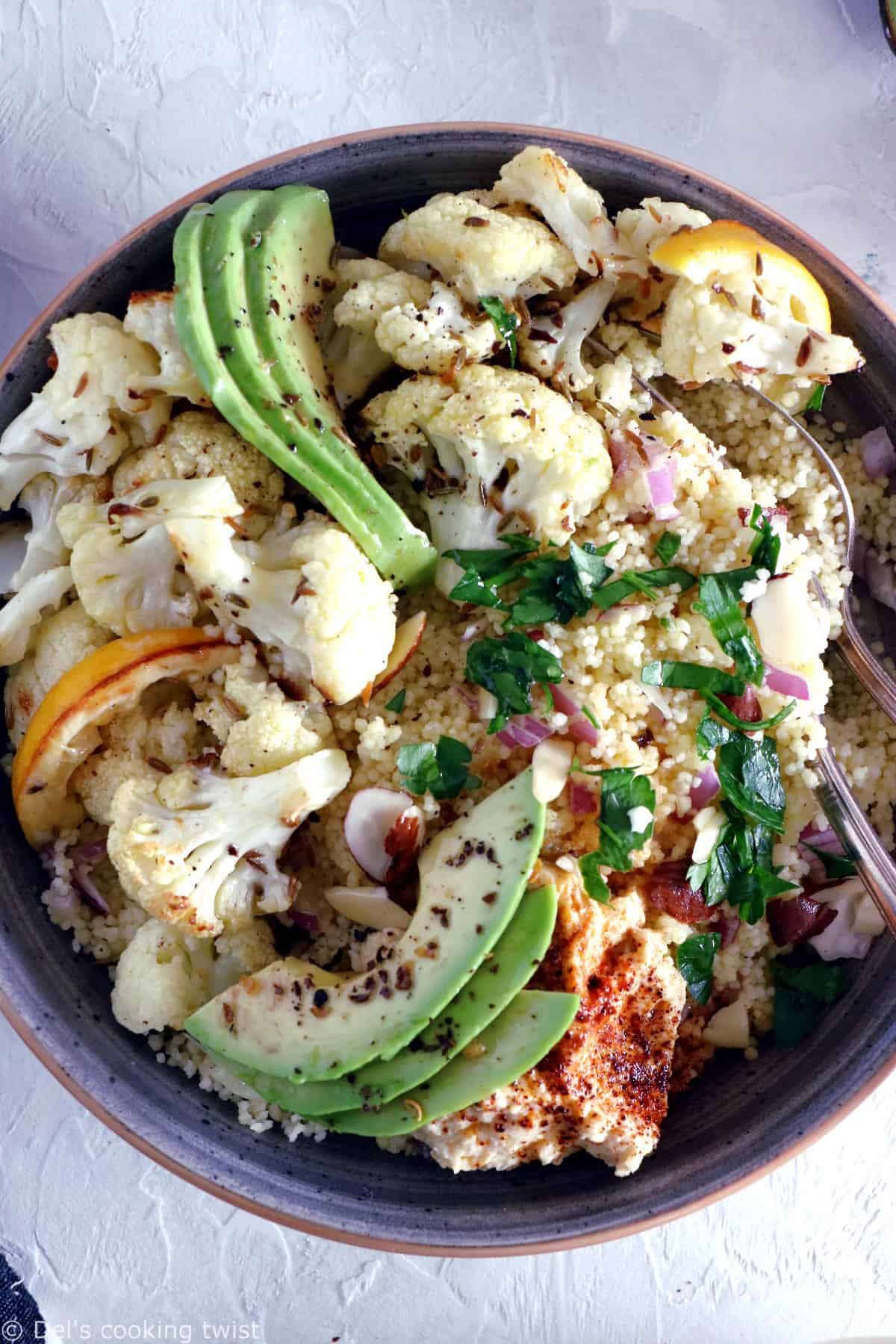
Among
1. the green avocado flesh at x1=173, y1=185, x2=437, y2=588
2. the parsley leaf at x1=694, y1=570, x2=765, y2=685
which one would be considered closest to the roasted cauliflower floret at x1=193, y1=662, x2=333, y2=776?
the green avocado flesh at x1=173, y1=185, x2=437, y2=588

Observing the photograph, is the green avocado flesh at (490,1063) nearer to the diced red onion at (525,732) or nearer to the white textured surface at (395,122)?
the diced red onion at (525,732)

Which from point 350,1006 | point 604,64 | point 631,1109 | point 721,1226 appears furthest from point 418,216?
point 721,1226

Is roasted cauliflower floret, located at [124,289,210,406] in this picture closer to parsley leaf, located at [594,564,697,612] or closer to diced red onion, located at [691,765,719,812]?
parsley leaf, located at [594,564,697,612]

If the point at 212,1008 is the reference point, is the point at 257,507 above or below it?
above

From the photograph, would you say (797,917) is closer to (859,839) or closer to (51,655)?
(859,839)

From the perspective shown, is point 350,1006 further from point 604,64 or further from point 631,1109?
point 604,64

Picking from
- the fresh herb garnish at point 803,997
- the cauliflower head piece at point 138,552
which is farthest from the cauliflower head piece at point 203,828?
the fresh herb garnish at point 803,997
